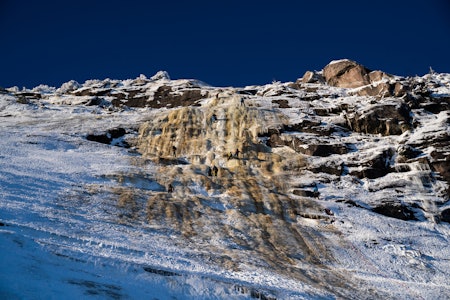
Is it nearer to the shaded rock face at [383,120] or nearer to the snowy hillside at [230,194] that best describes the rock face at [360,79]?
the snowy hillside at [230,194]

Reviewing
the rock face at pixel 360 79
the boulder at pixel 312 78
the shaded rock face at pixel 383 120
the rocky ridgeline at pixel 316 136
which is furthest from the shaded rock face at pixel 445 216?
the boulder at pixel 312 78

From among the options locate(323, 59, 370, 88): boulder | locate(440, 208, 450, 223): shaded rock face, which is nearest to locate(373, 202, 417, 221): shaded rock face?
locate(440, 208, 450, 223): shaded rock face

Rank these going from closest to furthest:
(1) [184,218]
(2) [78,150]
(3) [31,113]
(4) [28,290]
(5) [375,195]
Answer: (4) [28,290] < (1) [184,218] < (5) [375,195] < (2) [78,150] < (3) [31,113]

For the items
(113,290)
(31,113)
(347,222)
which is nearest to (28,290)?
(113,290)

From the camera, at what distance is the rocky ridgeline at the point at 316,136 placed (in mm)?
44562

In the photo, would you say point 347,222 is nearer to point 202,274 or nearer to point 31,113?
point 202,274

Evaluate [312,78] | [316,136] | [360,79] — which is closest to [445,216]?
[316,136]

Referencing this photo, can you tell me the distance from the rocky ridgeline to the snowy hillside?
8.5 inches

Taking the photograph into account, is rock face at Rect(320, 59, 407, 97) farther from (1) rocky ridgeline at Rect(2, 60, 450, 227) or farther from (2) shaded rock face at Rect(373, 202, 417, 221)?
(2) shaded rock face at Rect(373, 202, 417, 221)

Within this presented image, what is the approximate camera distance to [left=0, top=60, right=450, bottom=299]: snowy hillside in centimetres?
2359

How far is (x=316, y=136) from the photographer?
5459 centimetres

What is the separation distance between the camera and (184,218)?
36.1m

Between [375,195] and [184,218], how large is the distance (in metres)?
19.6

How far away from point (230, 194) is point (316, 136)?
56.7 ft
